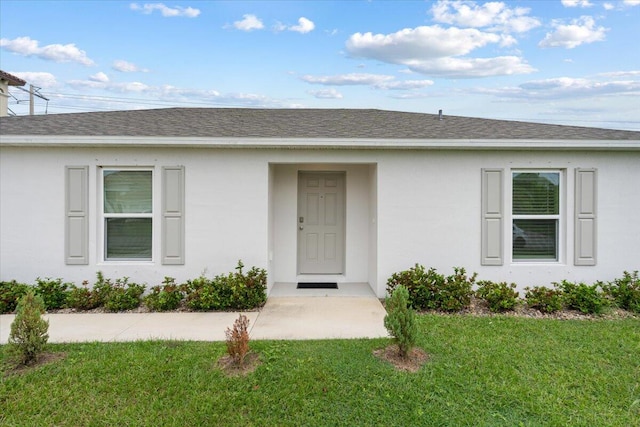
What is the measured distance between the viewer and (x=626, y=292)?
5641 mm

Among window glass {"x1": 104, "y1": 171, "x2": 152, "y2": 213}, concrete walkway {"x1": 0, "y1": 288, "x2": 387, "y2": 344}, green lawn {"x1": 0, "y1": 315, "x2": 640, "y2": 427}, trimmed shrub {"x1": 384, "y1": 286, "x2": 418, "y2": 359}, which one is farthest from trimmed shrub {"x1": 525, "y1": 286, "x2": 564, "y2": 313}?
window glass {"x1": 104, "y1": 171, "x2": 152, "y2": 213}

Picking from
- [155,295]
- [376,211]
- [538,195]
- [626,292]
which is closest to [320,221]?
[376,211]

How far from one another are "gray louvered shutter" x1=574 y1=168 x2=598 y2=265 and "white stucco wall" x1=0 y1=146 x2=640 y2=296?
0.35 ft

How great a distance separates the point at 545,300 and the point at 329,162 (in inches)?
163

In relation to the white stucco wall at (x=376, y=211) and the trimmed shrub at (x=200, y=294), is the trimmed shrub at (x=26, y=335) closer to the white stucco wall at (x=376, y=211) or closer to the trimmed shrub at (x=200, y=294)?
the trimmed shrub at (x=200, y=294)

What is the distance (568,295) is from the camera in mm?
5562

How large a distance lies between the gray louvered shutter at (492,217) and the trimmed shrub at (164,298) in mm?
5313

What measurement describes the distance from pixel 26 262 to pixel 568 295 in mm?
9072

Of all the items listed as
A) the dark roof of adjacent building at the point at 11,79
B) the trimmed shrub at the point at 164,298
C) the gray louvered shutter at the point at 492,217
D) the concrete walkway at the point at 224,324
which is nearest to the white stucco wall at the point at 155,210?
the trimmed shrub at the point at 164,298

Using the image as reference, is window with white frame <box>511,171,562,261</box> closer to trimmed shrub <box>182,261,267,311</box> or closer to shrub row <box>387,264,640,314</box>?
shrub row <box>387,264,640,314</box>

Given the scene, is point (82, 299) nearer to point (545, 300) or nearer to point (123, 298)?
point (123, 298)

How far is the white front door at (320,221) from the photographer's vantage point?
7473 millimetres

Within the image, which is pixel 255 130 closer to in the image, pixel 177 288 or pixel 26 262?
pixel 177 288

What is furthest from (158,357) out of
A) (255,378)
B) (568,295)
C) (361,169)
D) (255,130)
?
(568,295)
